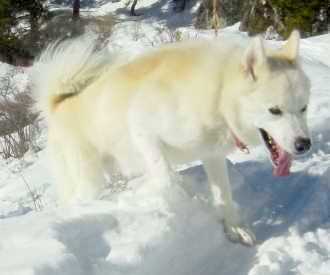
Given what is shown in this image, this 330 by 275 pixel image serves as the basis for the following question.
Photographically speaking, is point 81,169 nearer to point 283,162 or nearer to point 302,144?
point 283,162

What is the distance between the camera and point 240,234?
3.22 m

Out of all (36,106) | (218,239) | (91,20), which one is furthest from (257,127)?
(91,20)

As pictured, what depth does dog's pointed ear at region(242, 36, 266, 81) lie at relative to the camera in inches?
118

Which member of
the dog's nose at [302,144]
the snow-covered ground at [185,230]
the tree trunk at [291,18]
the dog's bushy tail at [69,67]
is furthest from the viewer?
the tree trunk at [291,18]

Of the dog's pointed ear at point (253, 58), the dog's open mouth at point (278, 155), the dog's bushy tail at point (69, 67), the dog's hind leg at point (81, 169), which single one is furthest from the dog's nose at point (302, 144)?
the dog's bushy tail at point (69, 67)

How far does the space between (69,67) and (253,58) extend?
61.1 inches

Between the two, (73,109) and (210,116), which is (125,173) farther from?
(210,116)

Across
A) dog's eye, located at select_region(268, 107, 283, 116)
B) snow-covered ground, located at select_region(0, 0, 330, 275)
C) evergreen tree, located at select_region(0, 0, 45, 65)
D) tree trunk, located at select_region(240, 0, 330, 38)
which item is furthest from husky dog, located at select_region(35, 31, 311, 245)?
evergreen tree, located at select_region(0, 0, 45, 65)

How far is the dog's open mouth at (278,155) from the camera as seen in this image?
303cm

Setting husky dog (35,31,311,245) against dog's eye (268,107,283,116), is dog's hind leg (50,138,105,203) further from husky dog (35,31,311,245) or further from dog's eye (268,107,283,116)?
dog's eye (268,107,283,116)

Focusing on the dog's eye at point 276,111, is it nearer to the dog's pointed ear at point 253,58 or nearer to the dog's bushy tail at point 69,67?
the dog's pointed ear at point 253,58

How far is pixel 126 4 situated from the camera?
3262 centimetres

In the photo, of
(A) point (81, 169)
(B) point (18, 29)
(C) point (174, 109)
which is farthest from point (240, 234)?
(B) point (18, 29)

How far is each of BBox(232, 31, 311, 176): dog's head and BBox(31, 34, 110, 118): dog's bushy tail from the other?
1.41 metres
